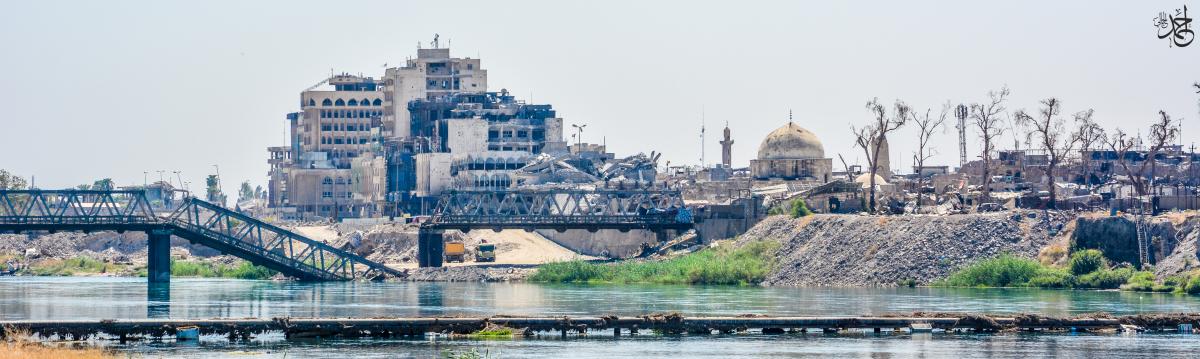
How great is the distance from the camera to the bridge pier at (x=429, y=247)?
145875 mm

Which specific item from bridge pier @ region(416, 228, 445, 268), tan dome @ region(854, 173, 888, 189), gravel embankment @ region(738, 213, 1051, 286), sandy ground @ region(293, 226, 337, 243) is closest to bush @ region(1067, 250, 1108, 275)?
gravel embankment @ region(738, 213, 1051, 286)

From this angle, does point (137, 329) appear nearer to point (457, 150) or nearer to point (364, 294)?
point (364, 294)

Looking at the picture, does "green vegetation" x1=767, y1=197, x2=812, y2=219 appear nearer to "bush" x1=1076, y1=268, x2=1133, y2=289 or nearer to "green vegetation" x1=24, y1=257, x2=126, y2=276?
"bush" x1=1076, y1=268, x2=1133, y2=289

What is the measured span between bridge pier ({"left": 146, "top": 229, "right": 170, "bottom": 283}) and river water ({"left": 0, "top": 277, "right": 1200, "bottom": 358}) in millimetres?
1413

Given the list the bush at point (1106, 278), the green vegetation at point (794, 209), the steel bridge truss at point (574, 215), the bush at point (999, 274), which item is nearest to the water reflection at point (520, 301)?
the bush at point (1106, 278)

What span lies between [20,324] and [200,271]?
276 ft

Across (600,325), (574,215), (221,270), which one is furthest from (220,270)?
(600,325)

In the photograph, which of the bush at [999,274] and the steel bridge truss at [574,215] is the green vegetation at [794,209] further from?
the bush at [999,274]

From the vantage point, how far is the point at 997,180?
16650cm

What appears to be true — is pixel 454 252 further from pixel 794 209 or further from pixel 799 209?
pixel 799 209

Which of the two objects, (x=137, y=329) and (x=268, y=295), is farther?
(x=268, y=295)

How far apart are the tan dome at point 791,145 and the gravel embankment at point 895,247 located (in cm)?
3885

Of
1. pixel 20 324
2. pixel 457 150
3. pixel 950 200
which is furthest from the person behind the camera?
pixel 457 150

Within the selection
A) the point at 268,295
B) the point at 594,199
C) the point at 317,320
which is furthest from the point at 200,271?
the point at 317,320
